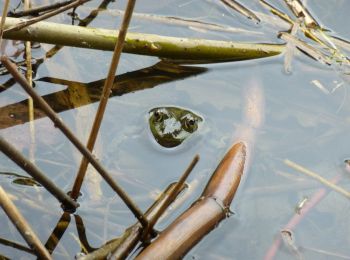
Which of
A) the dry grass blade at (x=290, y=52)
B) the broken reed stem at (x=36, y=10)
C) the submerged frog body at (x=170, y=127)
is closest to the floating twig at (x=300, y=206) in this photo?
the submerged frog body at (x=170, y=127)

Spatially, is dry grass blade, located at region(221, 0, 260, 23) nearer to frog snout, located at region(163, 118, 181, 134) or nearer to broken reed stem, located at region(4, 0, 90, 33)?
frog snout, located at region(163, 118, 181, 134)

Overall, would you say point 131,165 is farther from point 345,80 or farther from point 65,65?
point 345,80

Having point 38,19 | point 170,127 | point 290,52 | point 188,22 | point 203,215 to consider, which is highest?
point 188,22

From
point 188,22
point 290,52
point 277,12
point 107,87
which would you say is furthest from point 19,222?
point 277,12

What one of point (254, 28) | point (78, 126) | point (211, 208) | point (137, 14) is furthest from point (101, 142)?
point (254, 28)

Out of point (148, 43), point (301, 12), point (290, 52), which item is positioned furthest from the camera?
point (301, 12)

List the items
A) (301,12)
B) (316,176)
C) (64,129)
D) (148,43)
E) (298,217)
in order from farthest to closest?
(301,12), (148,43), (316,176), (298,217), (64,129)

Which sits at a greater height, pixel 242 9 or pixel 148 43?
pixel 242 9

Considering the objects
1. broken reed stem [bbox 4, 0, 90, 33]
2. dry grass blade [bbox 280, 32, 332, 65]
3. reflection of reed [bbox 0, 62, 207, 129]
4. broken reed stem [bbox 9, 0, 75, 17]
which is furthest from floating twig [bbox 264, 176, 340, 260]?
broken reed stem [bbox 9, 0, 75, 17]

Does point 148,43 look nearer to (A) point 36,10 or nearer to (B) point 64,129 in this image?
(A) point 36,10
